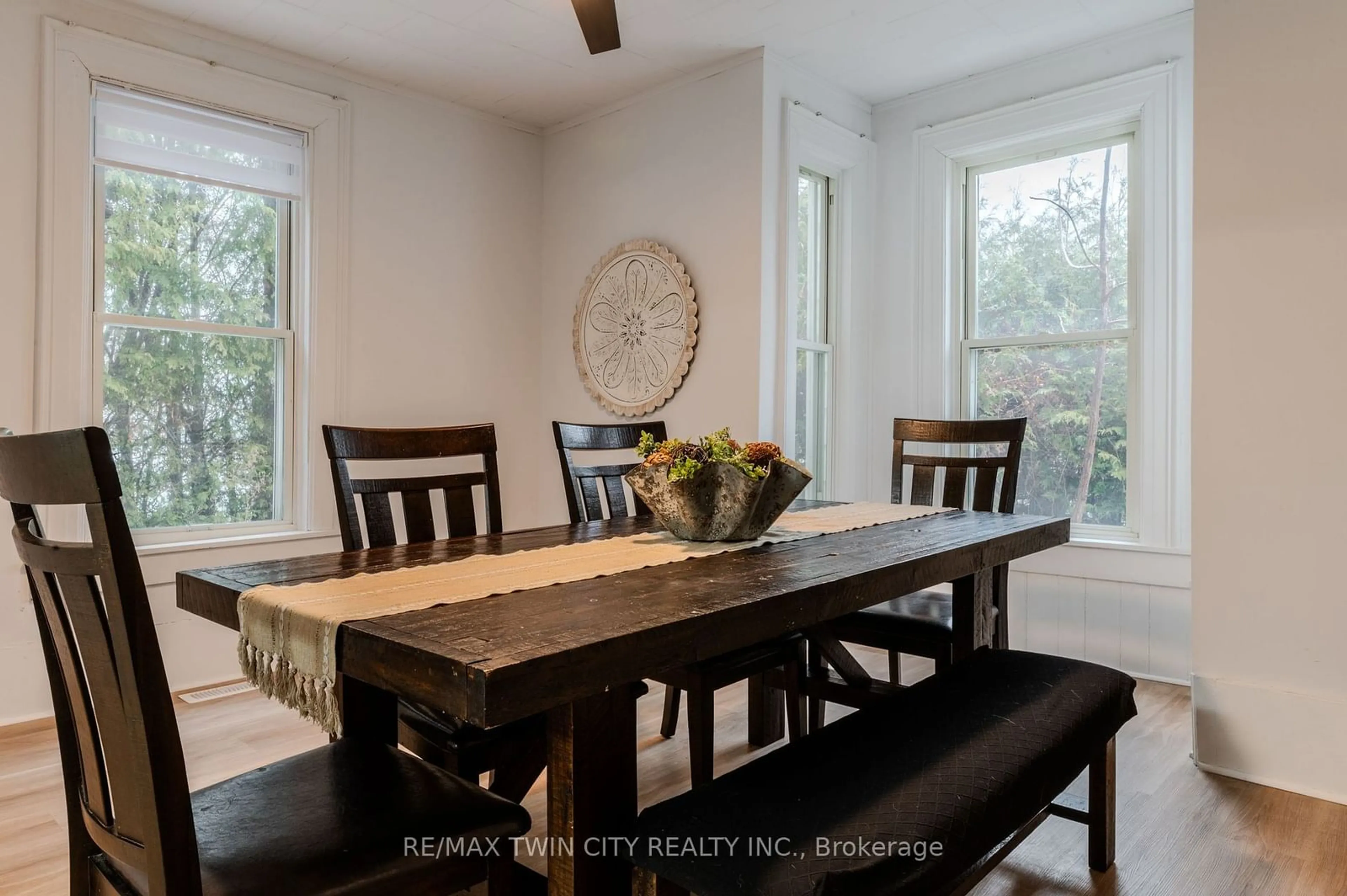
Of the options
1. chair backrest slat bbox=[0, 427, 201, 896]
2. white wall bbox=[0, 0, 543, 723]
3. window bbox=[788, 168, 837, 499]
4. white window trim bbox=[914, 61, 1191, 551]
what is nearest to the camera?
chair backrest slat bbox=[0, 427, 201, 896]

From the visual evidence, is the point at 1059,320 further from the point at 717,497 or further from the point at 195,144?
the point at 195,144

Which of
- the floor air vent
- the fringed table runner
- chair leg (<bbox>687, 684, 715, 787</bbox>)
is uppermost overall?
the fringed table runner

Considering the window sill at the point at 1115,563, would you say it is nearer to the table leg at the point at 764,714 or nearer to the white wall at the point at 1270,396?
the white wall at the point at 1270,396

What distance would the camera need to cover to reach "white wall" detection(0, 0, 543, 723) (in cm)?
275

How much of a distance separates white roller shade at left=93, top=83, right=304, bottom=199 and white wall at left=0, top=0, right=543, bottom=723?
0.20 m

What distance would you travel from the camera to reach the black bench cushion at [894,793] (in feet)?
3.37

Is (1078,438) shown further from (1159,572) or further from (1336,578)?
(1336,578)

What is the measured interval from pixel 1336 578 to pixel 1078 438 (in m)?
1.31

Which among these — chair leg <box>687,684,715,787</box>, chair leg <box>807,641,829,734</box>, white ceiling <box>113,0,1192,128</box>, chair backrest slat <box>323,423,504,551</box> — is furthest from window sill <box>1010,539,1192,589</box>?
chair backrest slat <box>323,423,504,551</box>

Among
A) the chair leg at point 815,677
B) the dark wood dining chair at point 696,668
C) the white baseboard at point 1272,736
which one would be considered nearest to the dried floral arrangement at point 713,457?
the dark wood dining chair at point 696,668

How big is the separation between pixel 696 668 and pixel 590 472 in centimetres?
77

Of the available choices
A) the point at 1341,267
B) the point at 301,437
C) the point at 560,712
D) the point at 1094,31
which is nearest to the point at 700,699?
the point at 560,712

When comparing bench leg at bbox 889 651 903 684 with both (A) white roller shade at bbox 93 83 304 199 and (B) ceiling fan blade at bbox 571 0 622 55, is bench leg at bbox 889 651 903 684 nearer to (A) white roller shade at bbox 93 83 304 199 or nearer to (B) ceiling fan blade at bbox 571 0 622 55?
(B) ceiling fan blade at bbox 571 0 622 55

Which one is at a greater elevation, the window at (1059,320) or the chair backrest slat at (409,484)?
the window at (1059,320)
